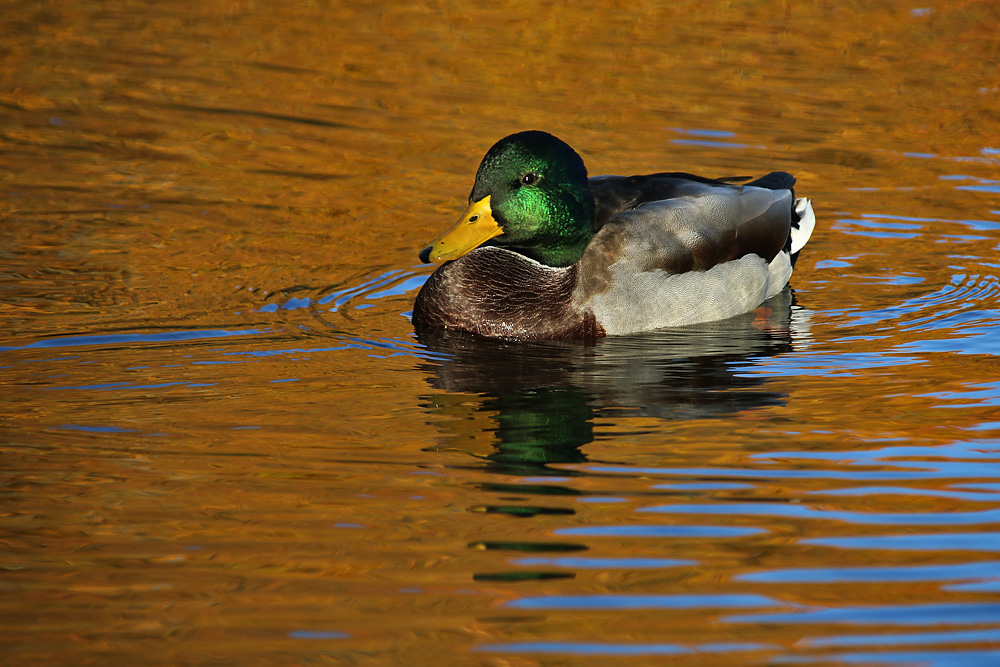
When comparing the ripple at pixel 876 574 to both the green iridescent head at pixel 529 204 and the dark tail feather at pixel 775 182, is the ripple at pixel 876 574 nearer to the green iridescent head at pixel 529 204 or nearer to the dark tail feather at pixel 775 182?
the green iridescent head at pixel 529 204

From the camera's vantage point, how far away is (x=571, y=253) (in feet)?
25.9

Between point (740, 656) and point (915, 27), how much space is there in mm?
13322

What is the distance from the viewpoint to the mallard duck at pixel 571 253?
756 cm

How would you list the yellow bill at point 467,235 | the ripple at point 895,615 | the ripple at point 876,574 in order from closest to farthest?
1. the ripple at point 895,615
2. the ripple at point 876,574
3. the yellow bill at point 467,235

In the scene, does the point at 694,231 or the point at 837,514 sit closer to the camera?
the point at 837,514

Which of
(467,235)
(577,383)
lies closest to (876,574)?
(577,383)

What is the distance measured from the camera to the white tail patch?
922 centimetres

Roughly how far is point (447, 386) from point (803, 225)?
11.6 feet

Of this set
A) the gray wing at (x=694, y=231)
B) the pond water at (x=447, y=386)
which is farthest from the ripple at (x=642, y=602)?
the gray wing at (x=694, y=231)

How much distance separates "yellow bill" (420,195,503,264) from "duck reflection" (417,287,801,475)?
1.90ft

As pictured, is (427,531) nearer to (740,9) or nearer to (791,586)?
(791,586)

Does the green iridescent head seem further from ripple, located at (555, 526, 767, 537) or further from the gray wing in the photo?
ripple, located at (555, 526, 767, 537)

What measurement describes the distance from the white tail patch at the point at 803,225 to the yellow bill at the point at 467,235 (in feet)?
8.33

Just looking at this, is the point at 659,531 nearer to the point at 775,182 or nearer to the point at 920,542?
the point at 920,542
